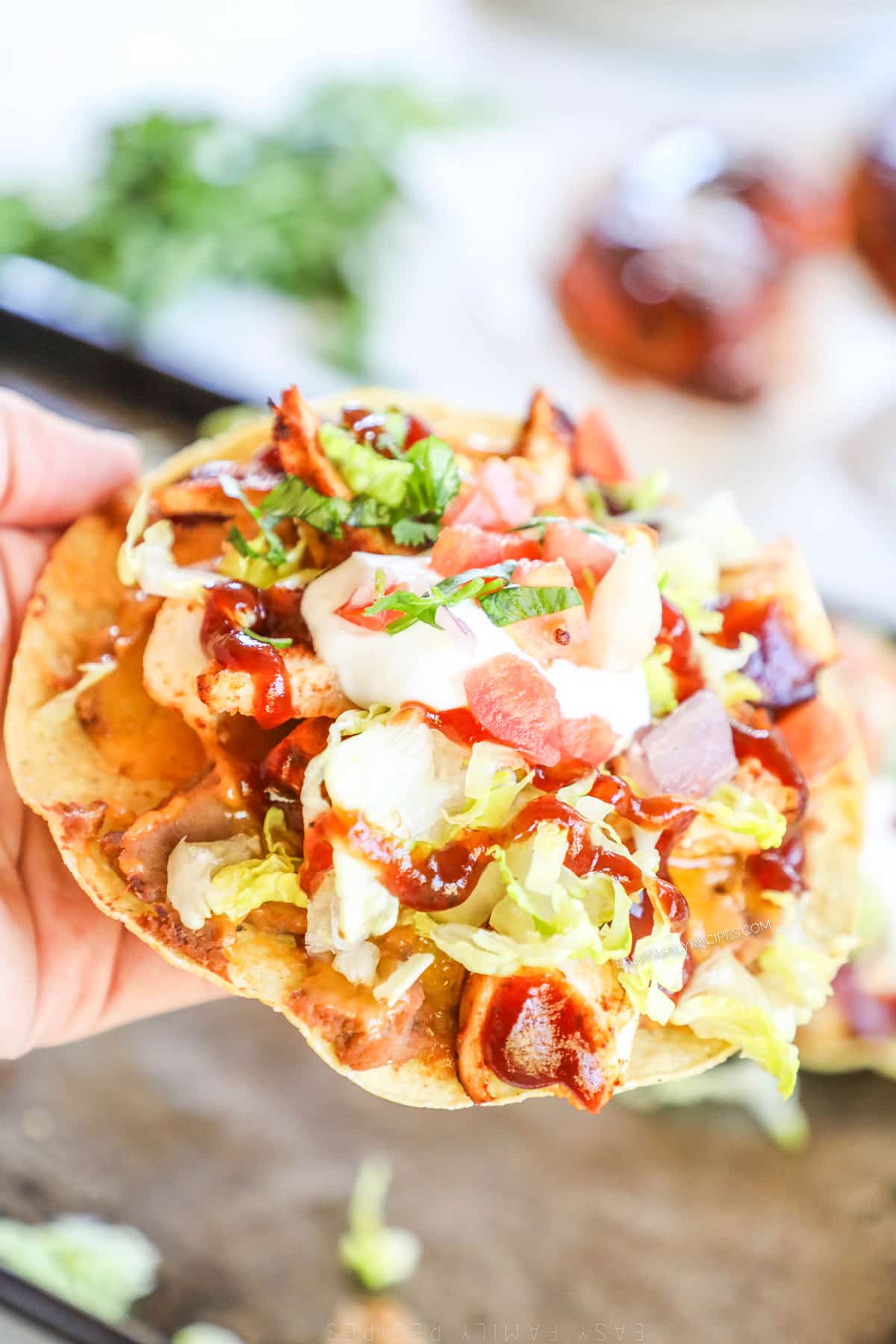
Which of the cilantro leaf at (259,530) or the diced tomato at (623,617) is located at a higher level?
the diced tomato at (623,617)

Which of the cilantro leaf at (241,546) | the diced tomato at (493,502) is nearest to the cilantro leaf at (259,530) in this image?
the cilantro leaf at (241,546)

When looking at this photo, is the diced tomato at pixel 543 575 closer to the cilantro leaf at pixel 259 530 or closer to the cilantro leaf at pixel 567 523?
the cilantro leaf at pixel 567 523

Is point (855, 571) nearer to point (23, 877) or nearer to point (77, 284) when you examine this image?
point (77, 284)

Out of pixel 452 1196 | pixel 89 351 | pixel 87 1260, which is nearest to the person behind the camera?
pixel 87 1260

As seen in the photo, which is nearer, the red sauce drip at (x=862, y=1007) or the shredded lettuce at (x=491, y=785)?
the shredded lettuce at (x=491, y=785)

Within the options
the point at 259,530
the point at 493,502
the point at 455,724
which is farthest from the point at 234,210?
the point at 455,724

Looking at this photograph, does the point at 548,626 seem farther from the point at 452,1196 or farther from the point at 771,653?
the point at 452,1196

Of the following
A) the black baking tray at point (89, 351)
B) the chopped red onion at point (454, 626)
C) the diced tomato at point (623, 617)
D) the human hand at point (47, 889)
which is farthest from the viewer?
the black baking tray at point (89, 351)
